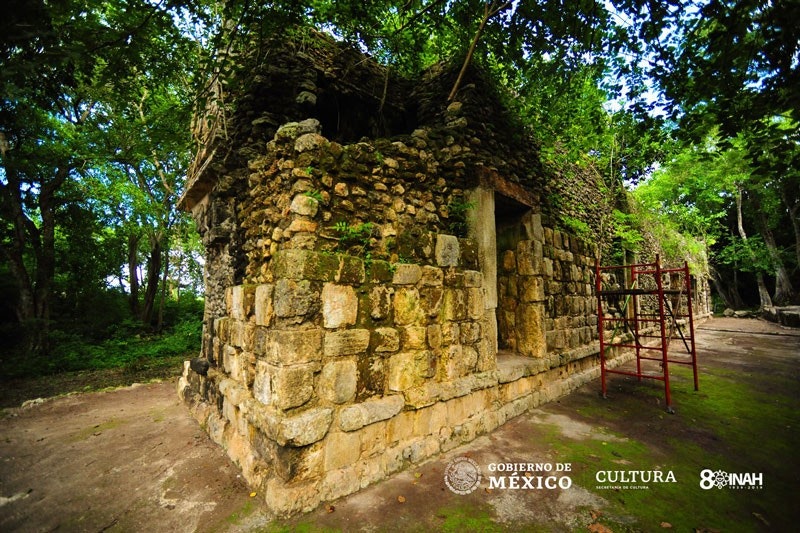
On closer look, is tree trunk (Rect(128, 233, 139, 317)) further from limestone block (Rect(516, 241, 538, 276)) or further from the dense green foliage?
limestone block (Rect(516, 241, 538, 276))

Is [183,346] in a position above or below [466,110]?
below

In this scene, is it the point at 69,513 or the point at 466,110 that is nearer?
the point at 69,513

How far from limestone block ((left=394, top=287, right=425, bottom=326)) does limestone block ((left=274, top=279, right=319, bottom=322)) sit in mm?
848

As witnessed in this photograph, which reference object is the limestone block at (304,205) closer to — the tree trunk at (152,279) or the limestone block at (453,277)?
the limestone block at (453,277)

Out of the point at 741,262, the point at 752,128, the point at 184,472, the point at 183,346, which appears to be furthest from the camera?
the point at 741,262

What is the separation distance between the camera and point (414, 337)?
3.11 m

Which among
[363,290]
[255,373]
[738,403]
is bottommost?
[738,403]

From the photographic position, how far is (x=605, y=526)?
218 centimetres

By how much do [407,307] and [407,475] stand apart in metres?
1.52

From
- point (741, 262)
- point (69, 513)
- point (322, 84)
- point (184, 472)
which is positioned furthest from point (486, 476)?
point (741, 262)

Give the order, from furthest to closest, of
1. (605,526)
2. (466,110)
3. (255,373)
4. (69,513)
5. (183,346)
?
(183,346)
(466,110)
(255,373)
(69,513)
(605,526)

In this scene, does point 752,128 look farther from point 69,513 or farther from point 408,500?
point 69,513

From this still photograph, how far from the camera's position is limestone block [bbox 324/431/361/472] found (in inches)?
98.2

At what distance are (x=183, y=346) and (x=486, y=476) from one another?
1099cm
